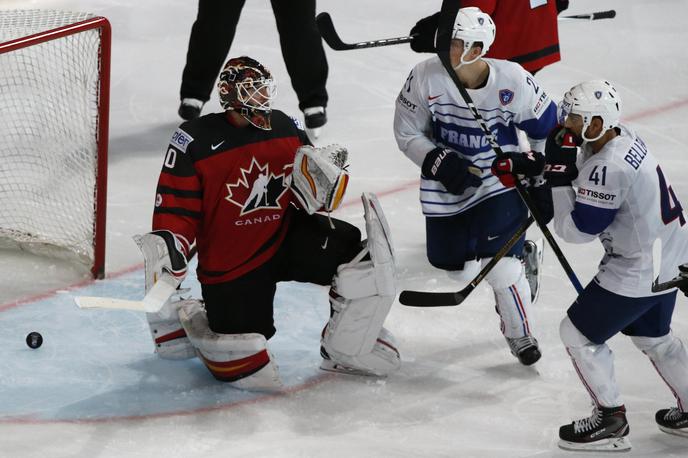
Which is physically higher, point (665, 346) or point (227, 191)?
point (227, 191)

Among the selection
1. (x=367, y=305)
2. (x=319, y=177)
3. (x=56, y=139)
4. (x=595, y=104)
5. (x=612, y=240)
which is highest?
(x=595, y=104)

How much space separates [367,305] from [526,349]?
49 centimetres

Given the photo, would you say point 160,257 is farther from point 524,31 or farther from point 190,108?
point 190,108

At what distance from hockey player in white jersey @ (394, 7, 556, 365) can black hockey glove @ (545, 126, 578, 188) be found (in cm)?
39

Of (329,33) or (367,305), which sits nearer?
(367,305)

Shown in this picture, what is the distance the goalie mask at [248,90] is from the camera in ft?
10.1

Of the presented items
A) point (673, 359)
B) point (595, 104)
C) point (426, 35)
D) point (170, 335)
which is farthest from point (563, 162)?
point (170, 335)

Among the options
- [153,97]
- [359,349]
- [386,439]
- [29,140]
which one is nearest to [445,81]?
[359,349]

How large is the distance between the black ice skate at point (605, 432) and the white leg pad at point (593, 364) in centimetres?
2

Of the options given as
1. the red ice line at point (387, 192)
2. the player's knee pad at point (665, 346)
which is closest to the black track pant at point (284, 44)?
the red ice line at point (387, 192)

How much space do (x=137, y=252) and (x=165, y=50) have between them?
7.53 feet

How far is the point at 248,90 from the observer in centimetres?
306

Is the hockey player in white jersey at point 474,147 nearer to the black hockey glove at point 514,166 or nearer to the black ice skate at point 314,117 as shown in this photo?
the black hockey glove at point 514,166

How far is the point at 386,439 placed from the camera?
3.02 metres
